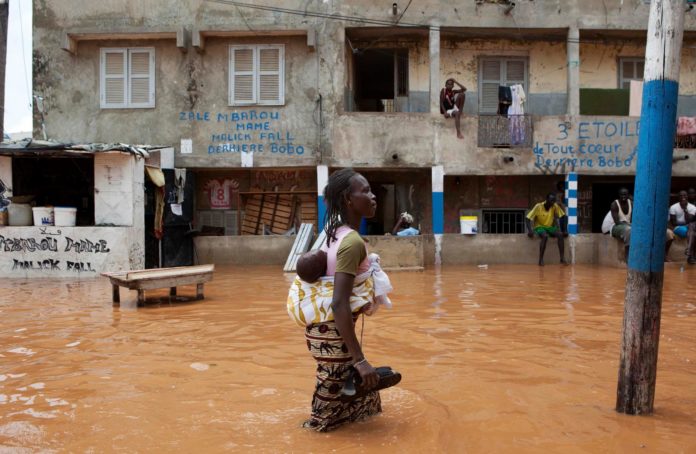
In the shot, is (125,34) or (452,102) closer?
(125,34)

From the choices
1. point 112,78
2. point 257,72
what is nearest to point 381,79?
point 257,72

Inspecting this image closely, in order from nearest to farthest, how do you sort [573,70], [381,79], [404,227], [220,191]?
1. [404,227]
2. [573,70]
3. [220,191]
4. [381,79]

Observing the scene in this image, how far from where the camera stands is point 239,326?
690cm

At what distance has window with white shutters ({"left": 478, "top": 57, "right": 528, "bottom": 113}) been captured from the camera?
18.4 m

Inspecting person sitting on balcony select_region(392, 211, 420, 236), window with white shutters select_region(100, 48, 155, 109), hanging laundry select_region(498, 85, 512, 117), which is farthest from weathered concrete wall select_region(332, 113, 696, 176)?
window with white shutters select_region(100, 48, 155, 109)

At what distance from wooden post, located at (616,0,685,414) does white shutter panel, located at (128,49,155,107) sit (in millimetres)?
15546

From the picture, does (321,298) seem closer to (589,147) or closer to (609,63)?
(589,147)

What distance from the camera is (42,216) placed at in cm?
1306

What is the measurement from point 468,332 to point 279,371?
2.28 m

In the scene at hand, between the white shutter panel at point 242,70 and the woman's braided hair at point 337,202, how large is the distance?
47.1ft

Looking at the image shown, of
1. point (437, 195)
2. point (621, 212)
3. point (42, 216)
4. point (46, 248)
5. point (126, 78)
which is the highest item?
point (126, 78)

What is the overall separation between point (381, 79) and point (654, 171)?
18.8 m

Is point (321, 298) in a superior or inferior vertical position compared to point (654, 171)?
inferior

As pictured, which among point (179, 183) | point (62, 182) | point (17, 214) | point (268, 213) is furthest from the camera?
point (268, 213)
